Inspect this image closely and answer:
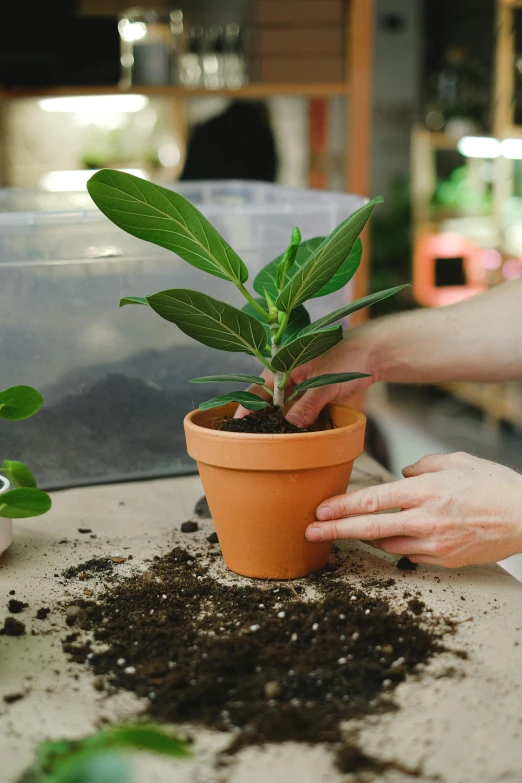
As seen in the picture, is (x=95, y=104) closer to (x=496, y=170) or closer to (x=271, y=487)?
(x=496, y=170)

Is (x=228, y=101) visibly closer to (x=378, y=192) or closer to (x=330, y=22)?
(x=330, y=22)

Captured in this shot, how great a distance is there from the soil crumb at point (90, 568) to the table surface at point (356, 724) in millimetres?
13

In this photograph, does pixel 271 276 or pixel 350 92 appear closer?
pixel 271 276

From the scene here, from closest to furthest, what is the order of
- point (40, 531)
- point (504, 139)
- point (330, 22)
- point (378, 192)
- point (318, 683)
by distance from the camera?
1. point (318, 683)
2. point (40, 531)
3. point (330, 22)
4. point (504, 139)
5. point (378, 192)

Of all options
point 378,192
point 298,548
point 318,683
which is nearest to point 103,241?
point 298,548

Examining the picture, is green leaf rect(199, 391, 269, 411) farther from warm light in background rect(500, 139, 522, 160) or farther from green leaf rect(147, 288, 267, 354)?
warm light in background rect(500, 139, 522, 160)

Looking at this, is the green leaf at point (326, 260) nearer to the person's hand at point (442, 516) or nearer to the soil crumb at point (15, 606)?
the person's hand at point (442, 516)

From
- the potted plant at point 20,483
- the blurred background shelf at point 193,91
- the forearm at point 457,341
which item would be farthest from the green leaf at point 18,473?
the blurred background shelf at point 193,91

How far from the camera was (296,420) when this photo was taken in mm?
795

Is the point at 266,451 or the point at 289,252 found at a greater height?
the point at 289,252

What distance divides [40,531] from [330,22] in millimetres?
2349

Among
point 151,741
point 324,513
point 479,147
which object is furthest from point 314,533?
point 479,147

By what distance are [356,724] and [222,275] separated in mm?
408

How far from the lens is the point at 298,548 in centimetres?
72
